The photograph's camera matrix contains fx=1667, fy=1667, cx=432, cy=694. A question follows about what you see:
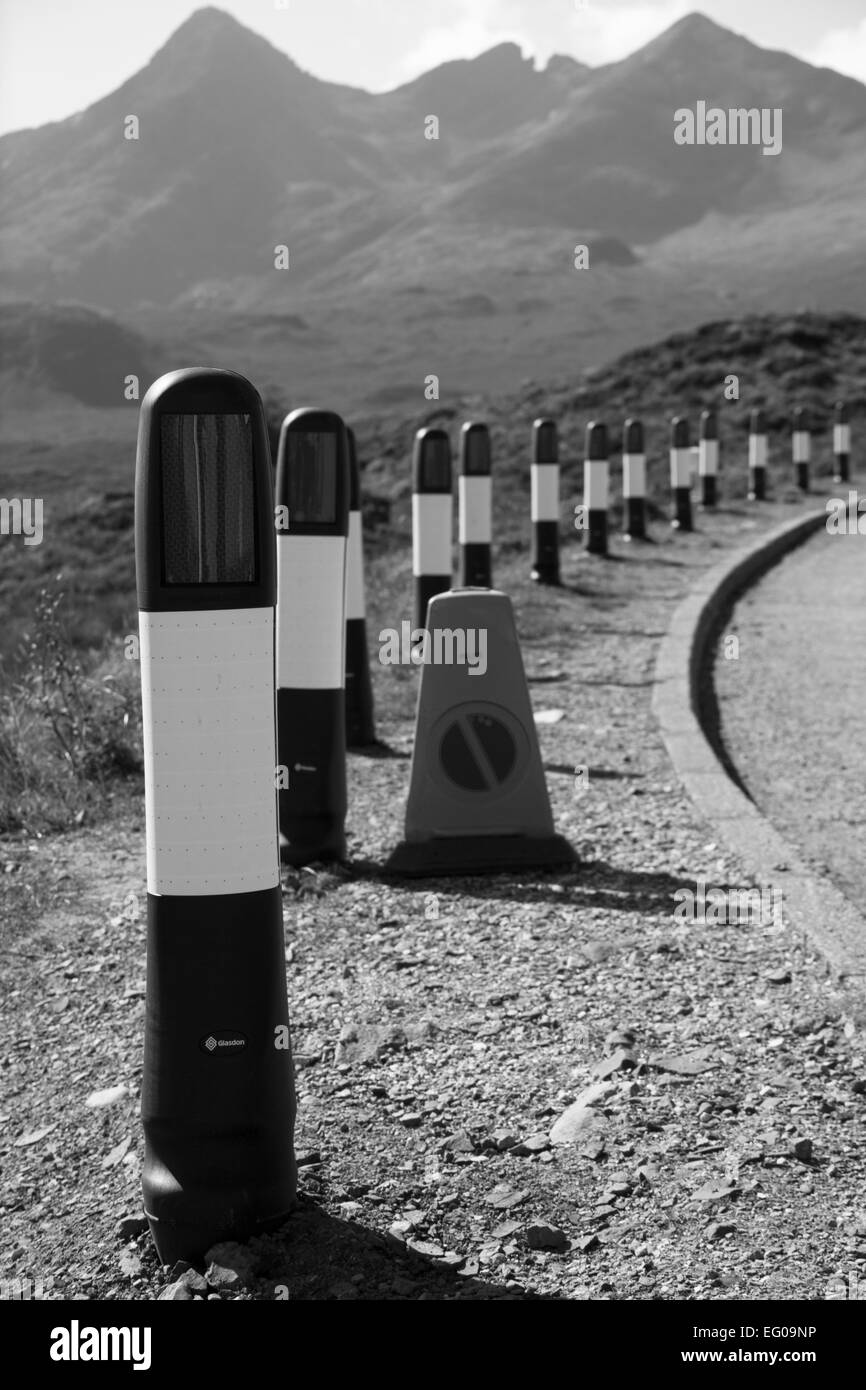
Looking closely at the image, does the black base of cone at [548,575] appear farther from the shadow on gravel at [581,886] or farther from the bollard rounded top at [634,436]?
the shadow on gravel at [581,886]

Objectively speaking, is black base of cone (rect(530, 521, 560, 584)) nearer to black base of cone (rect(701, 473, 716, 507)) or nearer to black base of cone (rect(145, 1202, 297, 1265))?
black base of cone (rect(701, 473, 716, 507))

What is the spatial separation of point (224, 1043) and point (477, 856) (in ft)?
7.63

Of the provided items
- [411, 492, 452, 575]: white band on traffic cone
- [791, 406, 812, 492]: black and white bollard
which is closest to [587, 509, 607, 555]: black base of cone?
[411, 492, 452, 575]: white band on traffic cone

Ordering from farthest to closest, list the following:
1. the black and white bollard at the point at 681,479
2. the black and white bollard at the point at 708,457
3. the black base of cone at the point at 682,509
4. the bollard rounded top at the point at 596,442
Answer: the black and white bollard at the point at 708,457 < the black base of cone at the point at 682,509 < the black and white bollard at the point at 681,479 < the bollard rounded top at the point at 596,442

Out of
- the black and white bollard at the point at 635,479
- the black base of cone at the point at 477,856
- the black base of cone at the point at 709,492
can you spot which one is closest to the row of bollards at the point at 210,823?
the black base of cone at the point at 477,856

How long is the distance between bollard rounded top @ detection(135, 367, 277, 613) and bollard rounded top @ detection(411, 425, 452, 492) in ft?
16.4

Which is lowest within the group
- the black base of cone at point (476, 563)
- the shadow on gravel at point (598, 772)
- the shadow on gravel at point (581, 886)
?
the shadow on gravel at point (581, 886)

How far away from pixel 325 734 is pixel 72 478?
52.7 meters

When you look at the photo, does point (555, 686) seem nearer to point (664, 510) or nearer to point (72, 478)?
point (664, 510)

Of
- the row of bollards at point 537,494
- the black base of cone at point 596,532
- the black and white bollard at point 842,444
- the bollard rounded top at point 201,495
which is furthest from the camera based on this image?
the black and white bollard at point 842,444

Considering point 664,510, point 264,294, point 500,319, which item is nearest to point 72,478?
point 664,510

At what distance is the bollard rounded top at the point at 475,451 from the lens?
969 cm

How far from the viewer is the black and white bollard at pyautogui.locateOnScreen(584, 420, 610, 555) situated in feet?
43.4

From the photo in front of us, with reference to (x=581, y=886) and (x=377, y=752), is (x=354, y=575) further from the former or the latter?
(x=581, y=886)
